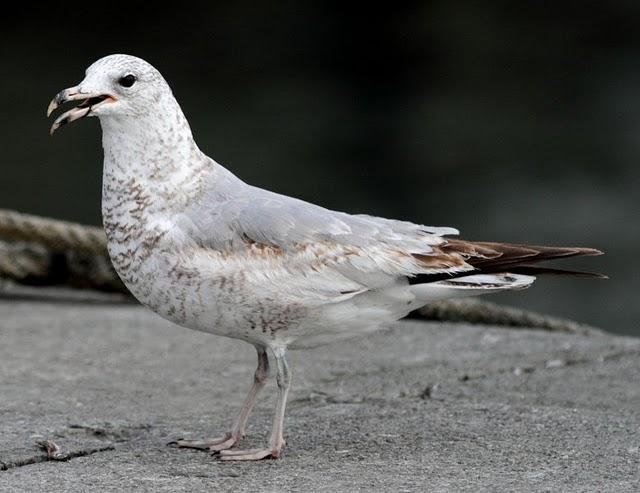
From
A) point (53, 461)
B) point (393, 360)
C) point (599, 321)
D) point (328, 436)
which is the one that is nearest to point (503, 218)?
point (599, 321)

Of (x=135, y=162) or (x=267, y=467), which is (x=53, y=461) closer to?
(x=267, y=467)

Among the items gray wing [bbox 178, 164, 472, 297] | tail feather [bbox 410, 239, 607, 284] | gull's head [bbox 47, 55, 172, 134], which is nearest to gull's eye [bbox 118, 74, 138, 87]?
gull's head [bbox 47, 55, 172, 134]

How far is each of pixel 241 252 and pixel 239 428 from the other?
16.5 inches

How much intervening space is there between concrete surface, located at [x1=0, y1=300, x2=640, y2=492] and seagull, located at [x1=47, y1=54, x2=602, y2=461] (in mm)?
181

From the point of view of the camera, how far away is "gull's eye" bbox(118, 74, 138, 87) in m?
2.63

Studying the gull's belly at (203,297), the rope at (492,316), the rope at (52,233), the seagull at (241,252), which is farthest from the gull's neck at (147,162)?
the rope at (52,233)

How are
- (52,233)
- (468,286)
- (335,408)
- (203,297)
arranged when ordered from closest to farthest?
(203,297) < (468,286) < (335,408) < (52,233)

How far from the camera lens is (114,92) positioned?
262cm

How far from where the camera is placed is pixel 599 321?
5.50 meters

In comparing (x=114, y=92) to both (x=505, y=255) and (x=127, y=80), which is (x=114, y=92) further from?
(x=505, y=255)

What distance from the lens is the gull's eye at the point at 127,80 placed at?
8.64ft

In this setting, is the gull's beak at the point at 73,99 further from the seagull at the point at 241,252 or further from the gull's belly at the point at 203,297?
the gull's belly at the point at 203,297

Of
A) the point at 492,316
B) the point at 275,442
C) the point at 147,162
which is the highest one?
the point at 147,162

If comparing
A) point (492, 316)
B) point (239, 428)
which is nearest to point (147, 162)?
point (239, 428)
